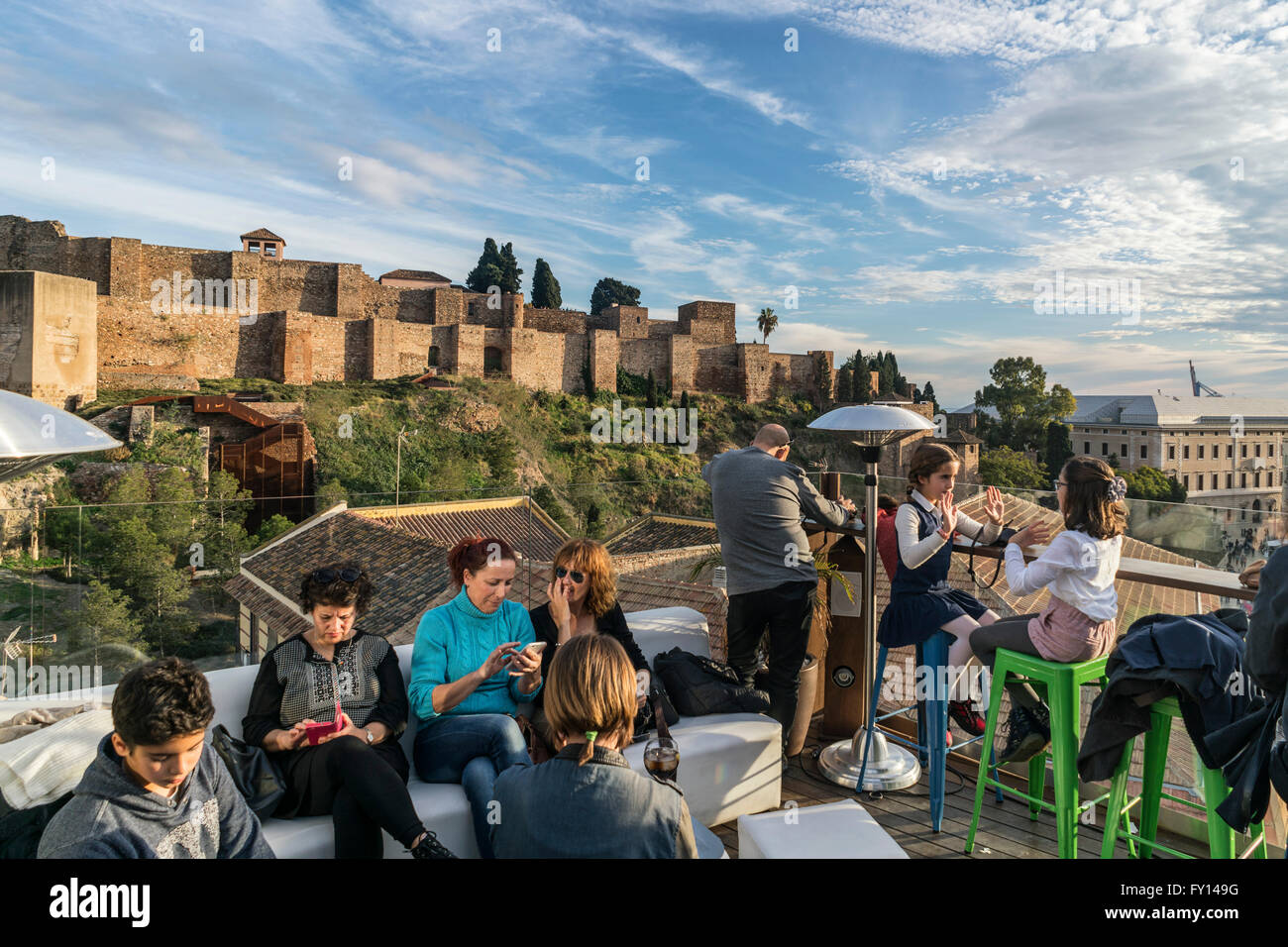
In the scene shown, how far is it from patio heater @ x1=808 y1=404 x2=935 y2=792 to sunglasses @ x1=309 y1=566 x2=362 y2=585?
79.5 inches

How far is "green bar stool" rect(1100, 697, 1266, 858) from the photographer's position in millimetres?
2152

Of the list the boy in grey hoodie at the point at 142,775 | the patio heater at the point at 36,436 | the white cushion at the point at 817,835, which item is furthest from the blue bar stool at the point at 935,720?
the patio heater at the point at 36,436

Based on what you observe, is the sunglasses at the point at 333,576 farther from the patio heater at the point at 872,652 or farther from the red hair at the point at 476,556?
the patio heater at the point at 872,652

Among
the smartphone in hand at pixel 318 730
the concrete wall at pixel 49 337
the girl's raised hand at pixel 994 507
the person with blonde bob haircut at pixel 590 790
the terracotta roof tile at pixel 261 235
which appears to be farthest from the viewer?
the terracotta roof tile at pixel 261 235

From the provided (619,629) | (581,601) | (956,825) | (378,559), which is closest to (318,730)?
(581,601)

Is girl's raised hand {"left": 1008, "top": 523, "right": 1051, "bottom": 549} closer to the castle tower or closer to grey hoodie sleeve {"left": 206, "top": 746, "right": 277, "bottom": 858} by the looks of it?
grey hoodie sleeve {"left": 206, "top": 746, "right": 277, "bottom": 858}

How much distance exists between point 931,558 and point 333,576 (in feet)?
7.77

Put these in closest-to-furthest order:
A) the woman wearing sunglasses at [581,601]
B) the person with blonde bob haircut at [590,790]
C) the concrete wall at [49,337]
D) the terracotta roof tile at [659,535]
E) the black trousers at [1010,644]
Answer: the person with blonde bob haircut at [590,790]
the black trousers at [1010,644]
the woman wearing sunglasses at [581,601]
the terracotta roof tile at [659,535]
the concrete wall at [49,337]

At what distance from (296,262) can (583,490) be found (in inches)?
1343

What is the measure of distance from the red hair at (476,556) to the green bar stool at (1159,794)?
86.2 inches

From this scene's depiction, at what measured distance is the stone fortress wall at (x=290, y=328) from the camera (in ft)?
87.5
